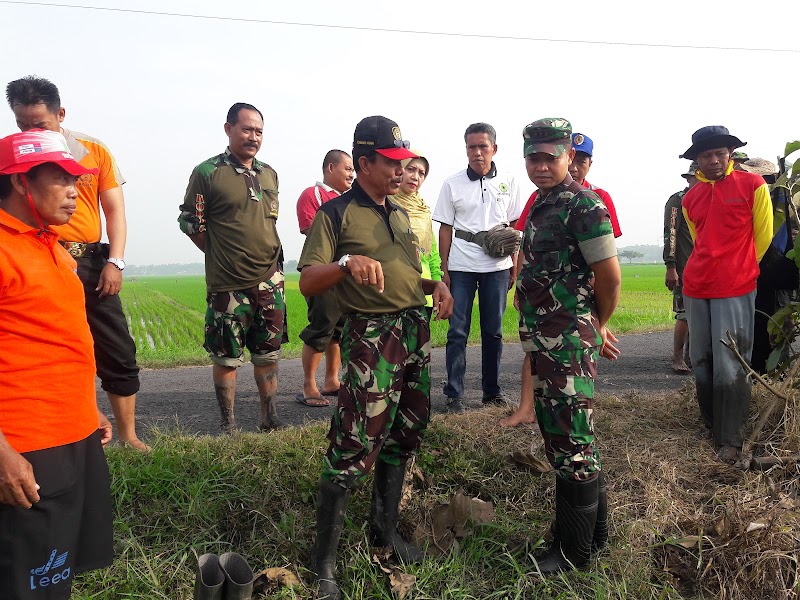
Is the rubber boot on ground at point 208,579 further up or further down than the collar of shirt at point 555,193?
further down

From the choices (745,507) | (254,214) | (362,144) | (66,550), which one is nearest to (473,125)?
(254,214)

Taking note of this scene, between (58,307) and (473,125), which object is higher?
(473,125)

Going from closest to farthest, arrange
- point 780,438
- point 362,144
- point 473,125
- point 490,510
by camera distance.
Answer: point 362,144
point 490,510
point 780,438
point 473,125

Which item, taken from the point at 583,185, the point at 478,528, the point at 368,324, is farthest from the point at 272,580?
the point at 583,185

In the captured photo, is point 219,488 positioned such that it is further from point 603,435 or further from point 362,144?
point 603,435

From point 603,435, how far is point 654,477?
57 centimetres

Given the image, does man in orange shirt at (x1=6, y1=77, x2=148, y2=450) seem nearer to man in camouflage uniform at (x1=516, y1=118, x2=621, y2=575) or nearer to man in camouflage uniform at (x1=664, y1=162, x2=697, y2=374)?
man in camouflage uniform at (x1=516, y1=118, x2=621, y2=575)

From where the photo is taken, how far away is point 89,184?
144 inches

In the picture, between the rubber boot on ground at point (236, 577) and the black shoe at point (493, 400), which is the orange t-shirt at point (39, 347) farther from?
the black shoe at point (493, 400)

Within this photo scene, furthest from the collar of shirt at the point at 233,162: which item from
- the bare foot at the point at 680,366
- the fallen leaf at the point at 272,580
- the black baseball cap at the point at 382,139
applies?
the bare foot at the point at 680,366

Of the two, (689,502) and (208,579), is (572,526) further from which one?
(208,579)

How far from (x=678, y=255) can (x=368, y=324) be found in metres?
4.34

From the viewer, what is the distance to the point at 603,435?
3.94 meters

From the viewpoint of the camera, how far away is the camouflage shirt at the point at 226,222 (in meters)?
4.12
